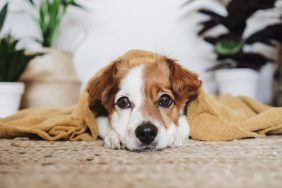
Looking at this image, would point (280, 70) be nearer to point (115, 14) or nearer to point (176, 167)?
point (115, 14)

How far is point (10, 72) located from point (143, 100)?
4.49 feet

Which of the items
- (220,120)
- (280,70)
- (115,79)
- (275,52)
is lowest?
(220,120)

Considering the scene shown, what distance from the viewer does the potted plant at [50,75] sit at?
8.45ft

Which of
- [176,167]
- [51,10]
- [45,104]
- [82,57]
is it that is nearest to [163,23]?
[82,57]

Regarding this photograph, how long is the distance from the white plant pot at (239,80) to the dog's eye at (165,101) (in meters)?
1.35

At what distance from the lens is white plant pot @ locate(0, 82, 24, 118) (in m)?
2.24

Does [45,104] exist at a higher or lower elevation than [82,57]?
lower

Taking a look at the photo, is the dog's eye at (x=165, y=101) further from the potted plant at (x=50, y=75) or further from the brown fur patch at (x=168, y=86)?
the potted plant at (x=50, y=75)

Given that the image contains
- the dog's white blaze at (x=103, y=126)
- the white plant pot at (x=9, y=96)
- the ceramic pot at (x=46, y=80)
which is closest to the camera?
the dog's white blaze at (x=103, y=126)

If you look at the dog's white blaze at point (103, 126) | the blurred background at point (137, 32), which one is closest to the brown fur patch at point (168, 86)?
the dog's white blaze at point (103, 126)

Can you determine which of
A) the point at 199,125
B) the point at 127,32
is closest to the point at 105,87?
the point at 199,125

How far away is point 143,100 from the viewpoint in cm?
131

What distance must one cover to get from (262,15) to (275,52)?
0.34 meters

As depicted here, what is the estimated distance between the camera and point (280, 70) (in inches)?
106
